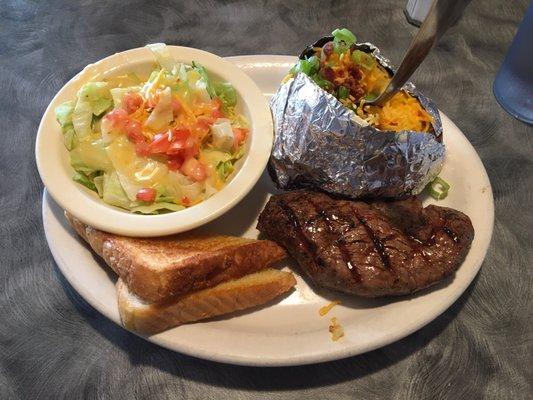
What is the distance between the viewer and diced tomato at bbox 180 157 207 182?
6.46 ft

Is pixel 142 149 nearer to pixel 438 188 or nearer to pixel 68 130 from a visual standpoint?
pixel 68 130

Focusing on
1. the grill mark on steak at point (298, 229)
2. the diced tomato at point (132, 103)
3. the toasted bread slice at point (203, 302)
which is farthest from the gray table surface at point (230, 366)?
the diced tomato at point (132, 103)

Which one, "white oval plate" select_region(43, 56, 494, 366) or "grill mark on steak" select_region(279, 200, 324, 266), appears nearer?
"white oval plate" select_region(43, 56, 494, 366)

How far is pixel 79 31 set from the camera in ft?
10.6

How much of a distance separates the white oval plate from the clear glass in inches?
35.8

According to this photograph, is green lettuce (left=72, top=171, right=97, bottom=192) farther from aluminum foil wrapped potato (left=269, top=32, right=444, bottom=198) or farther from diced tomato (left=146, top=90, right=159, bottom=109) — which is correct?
aluminum foil wrapped potato (left=269, top=32, right=444, bottom=198)

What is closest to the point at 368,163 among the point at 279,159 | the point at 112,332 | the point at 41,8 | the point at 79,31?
the point at 279,159

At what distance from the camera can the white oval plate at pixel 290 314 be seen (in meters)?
1.67

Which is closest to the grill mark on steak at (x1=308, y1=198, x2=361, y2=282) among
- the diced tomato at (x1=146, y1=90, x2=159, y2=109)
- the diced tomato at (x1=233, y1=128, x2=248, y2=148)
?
the diced tomato at (x1=233, y1=128, x2=248, y2=148)

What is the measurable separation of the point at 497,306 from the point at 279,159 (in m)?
1.08

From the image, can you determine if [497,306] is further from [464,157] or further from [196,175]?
[196,175]

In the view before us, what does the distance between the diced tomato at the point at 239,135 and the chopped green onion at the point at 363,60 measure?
56 cm

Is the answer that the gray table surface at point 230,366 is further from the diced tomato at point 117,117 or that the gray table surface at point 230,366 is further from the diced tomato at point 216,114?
the diced tomato at point 216,114

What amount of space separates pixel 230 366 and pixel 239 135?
0.93 meters
